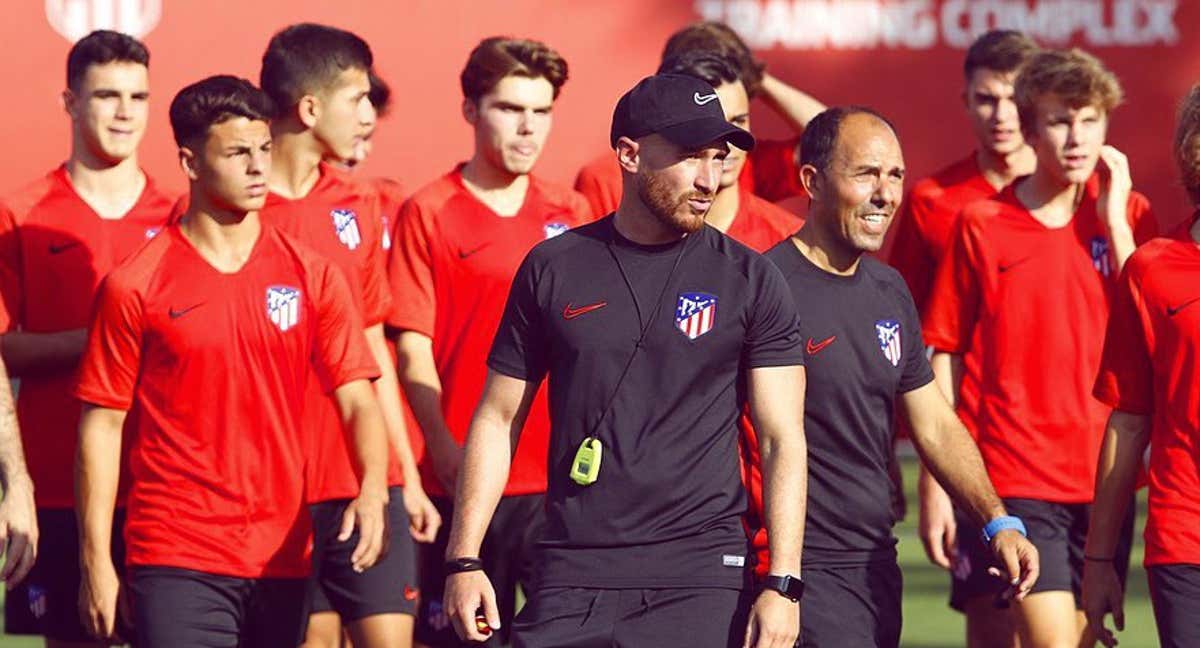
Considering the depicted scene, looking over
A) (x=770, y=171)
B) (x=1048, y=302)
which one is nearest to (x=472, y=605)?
(x=1048, y=302)

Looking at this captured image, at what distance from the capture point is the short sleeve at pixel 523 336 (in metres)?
6.62

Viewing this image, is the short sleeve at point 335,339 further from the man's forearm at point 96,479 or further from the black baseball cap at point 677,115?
the black baseball cap at point 677,115

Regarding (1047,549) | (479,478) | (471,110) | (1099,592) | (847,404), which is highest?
(471,110)

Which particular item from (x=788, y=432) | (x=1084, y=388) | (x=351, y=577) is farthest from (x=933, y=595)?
(x=788, y=432)

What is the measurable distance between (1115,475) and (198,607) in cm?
271

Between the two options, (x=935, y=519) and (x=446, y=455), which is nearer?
(x=935, y=519)

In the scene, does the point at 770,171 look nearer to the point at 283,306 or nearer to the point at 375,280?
the point at 375,280

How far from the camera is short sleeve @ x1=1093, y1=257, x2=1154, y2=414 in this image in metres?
7.19

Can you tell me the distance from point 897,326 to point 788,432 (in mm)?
942

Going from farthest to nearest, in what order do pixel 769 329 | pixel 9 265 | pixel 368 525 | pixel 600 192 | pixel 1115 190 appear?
pixel 600 192 < pixel 1115 190 < pixel 9 265 < pixel 368 525 < pixel 769 329

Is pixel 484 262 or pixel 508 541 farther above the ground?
pixel 484 262

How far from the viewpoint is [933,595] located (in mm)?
12914

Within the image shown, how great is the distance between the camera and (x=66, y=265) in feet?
29.2

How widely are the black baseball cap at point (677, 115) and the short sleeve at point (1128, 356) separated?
1284 mm
